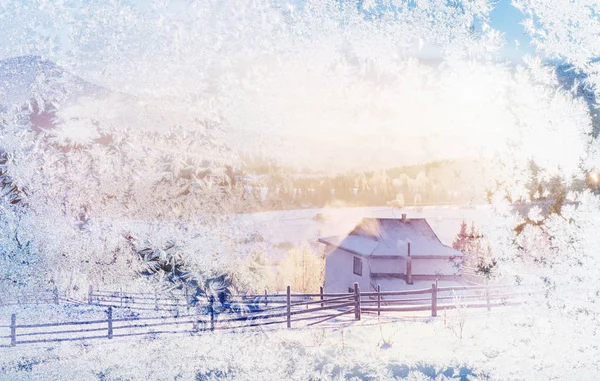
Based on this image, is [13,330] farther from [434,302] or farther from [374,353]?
[434,302]

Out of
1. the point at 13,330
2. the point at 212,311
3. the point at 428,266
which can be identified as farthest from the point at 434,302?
the point at 13,330

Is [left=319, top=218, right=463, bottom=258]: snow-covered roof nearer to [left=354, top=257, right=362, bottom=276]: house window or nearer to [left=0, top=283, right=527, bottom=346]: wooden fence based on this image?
[left=354, top=257, right=362, bottom=276]: house window

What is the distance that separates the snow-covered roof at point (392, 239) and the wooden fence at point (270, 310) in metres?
0.18

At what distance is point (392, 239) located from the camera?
6.98 ft

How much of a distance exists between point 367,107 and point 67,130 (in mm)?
1622

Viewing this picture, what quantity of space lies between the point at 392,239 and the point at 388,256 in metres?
0.09

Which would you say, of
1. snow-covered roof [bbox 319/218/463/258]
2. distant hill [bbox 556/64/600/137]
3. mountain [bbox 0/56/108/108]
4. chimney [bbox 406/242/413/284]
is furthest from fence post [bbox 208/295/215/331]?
distant hill [bbox 556/64/600/137]

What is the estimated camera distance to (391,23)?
101 inches

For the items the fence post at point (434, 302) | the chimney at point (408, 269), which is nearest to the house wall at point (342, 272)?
the chimney at point (408, 269)

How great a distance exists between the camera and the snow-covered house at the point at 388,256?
6.86ft

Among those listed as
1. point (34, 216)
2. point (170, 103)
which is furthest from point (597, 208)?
point (34, 216)

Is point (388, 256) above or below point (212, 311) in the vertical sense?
above

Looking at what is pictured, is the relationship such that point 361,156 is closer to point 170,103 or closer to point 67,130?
point 170,103

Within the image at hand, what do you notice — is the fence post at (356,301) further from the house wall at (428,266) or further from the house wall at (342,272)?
the house wall at (428,266)
